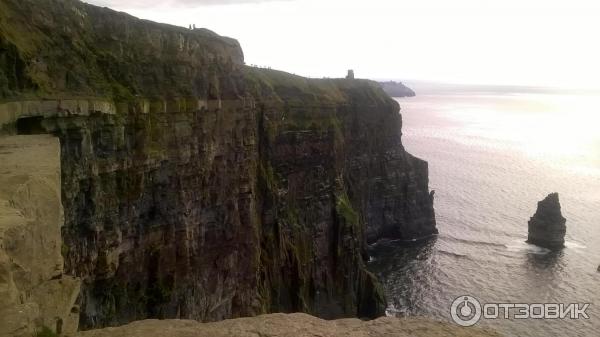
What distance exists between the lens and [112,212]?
24.2 m

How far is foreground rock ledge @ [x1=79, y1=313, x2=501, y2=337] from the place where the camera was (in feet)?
30.1

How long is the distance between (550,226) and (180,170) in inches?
2649

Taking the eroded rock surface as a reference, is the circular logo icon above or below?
below

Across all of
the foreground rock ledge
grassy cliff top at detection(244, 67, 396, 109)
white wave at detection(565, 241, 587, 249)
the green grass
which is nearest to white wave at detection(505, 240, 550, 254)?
white wave at detection(565, 241, 587, 249)

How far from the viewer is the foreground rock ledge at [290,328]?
916 centimetres

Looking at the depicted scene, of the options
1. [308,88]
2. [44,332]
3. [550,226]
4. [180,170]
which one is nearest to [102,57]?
[180,170]

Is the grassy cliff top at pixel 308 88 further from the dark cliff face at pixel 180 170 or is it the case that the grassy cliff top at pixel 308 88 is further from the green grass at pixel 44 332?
the green grass at pixel 44 332

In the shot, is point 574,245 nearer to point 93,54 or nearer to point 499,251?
point 499,251

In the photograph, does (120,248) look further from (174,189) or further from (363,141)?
(363,141)

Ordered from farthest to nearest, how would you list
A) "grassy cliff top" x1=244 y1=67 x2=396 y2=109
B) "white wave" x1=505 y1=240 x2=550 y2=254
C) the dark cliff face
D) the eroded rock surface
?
"white wave" x1=505 y1=240 x2=550 y2=254
"grassy cliff top" x1=244 y1=67 x2=396 y2=109
the dark cliff face
the eroded rock surface

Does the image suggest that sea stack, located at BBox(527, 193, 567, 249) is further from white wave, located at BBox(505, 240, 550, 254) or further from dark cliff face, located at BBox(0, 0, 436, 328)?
dark cliff face, located at BBox(0, 0, 436, 328)

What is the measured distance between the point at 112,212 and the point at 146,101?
5.91 m

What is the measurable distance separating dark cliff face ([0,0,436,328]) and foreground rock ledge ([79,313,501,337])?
9864 millimetres

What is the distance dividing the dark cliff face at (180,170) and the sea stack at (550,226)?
36.4 m
